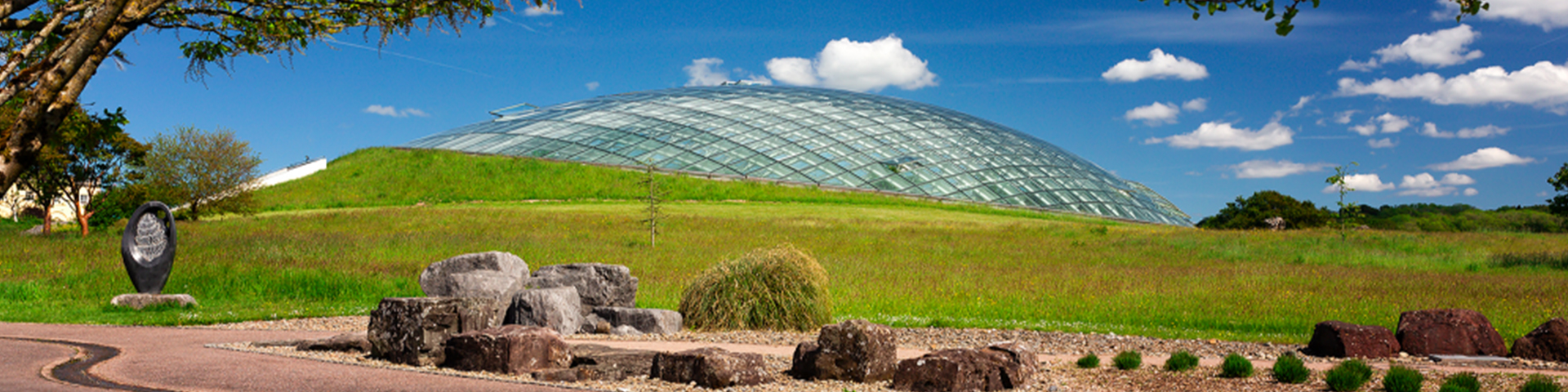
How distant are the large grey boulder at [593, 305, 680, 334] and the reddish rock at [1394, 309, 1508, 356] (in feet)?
26.4

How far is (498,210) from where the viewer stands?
3494 cm

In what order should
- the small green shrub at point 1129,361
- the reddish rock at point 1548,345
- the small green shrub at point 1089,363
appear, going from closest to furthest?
the small green shrub at point 1129,361 < the small green shrub at point 1089,363 < the reddish rock at point 1548,345

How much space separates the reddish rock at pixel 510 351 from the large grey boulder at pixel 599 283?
14.5ft

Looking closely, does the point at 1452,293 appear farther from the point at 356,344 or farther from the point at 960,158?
the point at 960,158

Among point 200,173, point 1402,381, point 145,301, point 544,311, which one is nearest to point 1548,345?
point 1402,381

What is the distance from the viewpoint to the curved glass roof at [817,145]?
175 feet

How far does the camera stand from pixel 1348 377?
7.09m

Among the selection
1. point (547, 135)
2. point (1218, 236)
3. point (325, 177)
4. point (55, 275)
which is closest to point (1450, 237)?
point (1218, 236)

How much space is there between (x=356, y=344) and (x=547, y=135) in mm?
51628

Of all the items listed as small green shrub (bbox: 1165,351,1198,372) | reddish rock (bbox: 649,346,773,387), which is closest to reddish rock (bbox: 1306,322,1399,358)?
small green shrub (bbox: 1165,351,1198,372)

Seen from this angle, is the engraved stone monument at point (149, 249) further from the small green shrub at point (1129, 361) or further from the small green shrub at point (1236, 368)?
the small green shrub at point (1236, 368)

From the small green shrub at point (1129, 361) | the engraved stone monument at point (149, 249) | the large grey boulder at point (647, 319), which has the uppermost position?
the engraved stone monument at point (149, 249)

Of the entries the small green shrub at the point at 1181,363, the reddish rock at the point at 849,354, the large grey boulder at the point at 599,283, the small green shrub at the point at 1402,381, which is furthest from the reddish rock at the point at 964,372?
the large grey boulder at the point at 599,283

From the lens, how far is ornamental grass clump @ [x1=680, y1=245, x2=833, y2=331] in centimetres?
1191
